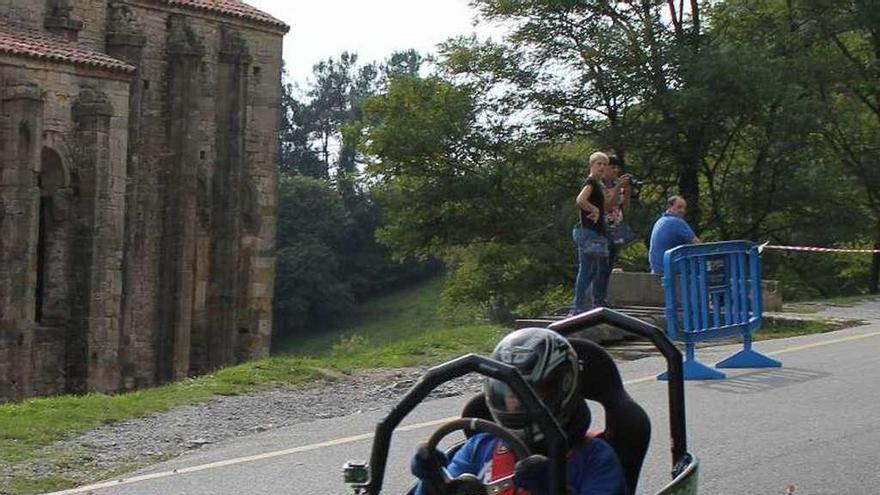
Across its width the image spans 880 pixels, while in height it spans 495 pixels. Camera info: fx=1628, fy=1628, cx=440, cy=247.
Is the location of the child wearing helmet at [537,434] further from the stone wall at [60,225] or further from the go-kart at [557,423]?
the stone wall at [60,225]

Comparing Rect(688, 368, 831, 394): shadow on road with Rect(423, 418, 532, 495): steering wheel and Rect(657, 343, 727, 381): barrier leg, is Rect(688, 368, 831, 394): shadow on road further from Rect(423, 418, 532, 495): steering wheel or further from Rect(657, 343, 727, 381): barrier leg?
Rect(423, 418, 532, 495): steering wheel

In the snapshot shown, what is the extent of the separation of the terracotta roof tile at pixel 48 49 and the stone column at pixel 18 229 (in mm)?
677

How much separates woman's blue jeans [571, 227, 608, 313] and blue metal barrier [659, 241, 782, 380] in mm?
1271

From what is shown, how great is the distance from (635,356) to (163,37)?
2241cm

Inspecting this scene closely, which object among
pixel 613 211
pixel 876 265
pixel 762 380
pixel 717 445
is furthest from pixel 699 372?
pixel 876 265

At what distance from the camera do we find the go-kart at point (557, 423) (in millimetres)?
4879

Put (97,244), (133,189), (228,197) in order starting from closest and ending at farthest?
(97,244), (133,189), (228,197)

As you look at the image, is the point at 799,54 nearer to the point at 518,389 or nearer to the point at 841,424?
the point at 841,424

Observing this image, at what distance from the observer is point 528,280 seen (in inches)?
1394

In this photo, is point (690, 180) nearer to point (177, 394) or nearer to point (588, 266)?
point (588, 266)

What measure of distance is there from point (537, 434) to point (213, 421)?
26.4ft

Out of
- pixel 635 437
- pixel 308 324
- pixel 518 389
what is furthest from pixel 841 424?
pixel 308 324

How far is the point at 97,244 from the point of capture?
104 ft

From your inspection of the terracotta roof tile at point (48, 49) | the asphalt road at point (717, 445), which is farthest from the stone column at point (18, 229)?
the asphalt road at point (717, 445)
